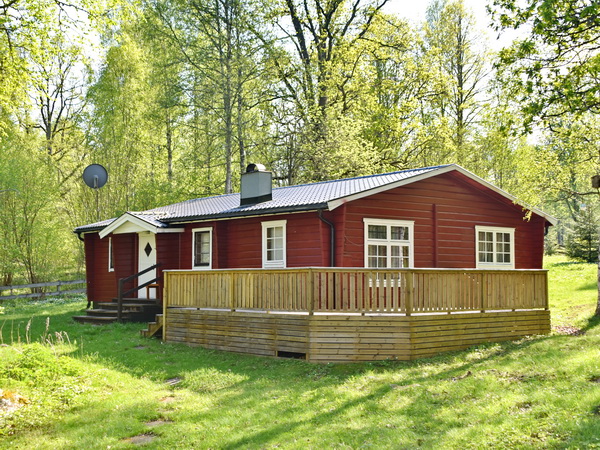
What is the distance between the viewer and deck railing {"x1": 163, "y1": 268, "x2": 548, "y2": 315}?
1087 cm

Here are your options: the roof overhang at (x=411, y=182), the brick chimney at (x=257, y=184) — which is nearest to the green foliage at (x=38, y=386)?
the roof overhang at (x=411, y=182)

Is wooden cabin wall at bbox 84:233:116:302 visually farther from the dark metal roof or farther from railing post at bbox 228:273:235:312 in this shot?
railing post at bbox 228:273:235:312

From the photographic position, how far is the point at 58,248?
27.3 m

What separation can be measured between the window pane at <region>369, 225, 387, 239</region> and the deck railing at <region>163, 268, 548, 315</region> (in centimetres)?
227

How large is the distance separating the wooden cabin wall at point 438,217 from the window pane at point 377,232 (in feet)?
0.85

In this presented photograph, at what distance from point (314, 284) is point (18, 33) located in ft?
28.7

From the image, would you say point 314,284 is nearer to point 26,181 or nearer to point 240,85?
point 240,85

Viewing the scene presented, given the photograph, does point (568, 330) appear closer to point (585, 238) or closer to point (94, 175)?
point (585, 238)

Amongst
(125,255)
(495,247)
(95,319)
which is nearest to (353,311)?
(495,247)

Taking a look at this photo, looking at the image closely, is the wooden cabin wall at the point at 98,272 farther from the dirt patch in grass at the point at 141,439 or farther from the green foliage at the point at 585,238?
the green foliage at the point at 585,238

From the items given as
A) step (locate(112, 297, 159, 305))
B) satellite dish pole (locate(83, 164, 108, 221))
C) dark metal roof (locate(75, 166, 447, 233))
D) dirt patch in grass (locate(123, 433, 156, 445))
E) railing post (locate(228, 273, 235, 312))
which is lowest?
dirt patch in grass (locate(123, 433, 156, 445))

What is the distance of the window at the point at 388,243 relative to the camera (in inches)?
551

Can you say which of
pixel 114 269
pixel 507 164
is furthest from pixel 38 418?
pixel 507 164

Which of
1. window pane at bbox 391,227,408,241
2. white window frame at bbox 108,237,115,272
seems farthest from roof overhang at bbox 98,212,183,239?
window pane at bbox 391,227,408,241
